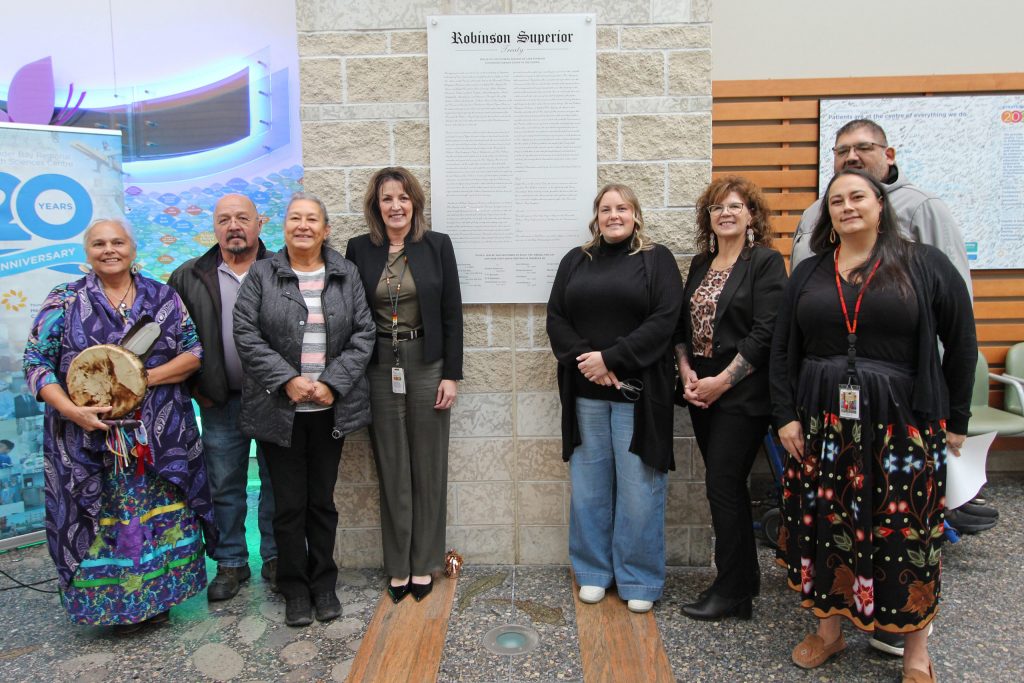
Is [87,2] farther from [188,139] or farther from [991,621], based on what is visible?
[991,621]

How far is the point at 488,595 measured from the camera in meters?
3.21

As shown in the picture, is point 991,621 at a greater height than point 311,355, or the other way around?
point 311,355

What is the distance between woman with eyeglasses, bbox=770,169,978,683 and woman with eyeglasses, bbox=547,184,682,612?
610mm

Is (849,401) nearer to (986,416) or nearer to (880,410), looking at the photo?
(880,410)

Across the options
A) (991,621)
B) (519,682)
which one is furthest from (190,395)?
(991,621)

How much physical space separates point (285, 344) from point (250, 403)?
0.29m

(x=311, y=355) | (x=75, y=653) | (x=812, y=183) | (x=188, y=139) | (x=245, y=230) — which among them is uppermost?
(x=188, y=139)

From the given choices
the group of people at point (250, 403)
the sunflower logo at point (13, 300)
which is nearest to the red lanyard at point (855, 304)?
the group of people at point (250, 403)

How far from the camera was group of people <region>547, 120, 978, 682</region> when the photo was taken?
2309 mm

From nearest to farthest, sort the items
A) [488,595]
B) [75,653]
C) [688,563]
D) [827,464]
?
[827,464]
[75,653]
[488,595]
[688,563]

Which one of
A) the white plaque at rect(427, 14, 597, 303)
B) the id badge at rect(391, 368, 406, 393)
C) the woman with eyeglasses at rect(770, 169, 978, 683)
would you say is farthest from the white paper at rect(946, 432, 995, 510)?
the id badge at rect(391, 368, 406, 393)

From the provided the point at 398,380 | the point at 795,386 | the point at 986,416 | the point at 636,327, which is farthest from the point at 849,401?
the point at 986,416

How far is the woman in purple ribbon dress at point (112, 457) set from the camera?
2732 millimetres

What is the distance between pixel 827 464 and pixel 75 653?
120 inches
